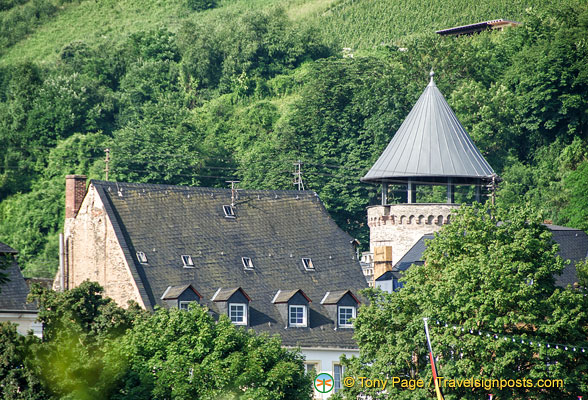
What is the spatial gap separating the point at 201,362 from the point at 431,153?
22536mm

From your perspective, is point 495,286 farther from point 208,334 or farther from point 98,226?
point 98,226

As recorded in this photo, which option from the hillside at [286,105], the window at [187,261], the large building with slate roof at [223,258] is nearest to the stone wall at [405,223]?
the large building with slate roof at [223,258]

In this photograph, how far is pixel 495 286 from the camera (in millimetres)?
47312

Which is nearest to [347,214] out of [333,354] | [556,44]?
[556,44]

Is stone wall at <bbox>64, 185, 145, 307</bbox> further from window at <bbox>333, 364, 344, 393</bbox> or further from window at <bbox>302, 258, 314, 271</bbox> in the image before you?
window at <bbox>333, 364, 344, 393</bbox>

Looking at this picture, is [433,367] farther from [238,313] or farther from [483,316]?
[238,313]

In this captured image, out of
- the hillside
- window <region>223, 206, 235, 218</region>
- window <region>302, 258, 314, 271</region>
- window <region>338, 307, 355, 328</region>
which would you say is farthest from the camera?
the hillside

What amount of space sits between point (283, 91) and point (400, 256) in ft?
158

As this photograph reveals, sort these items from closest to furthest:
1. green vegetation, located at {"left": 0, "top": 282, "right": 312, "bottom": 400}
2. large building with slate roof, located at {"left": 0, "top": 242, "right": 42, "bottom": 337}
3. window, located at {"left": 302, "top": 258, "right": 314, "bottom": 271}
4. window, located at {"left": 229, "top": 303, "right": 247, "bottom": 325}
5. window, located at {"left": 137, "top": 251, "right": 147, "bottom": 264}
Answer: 1. green vegetation, located at {"left": 0, "top": 282, "right": 312, "bottom": 400}
2. large building with slate roof, located at {"left": 0, "top": 242, "right": 42, "bottom": 337}
3. window, located at {"left": 229, "top": 303, "right": 247, "bottom": 325}
4. window, located at {"left": 137, "top": 251, "right": 147, "bottom": 264}
5. window, located at {"left": 302, "top": 258, "right": 314, "bottom": 271}

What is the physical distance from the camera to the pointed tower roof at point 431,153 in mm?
64938

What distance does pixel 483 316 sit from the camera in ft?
154

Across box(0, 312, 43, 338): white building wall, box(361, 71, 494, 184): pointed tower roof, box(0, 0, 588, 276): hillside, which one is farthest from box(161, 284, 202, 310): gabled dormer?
box(0, 0, 588, 276): hillside

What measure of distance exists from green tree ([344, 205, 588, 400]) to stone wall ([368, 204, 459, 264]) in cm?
1419

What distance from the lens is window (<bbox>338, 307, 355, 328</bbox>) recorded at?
5966cm
